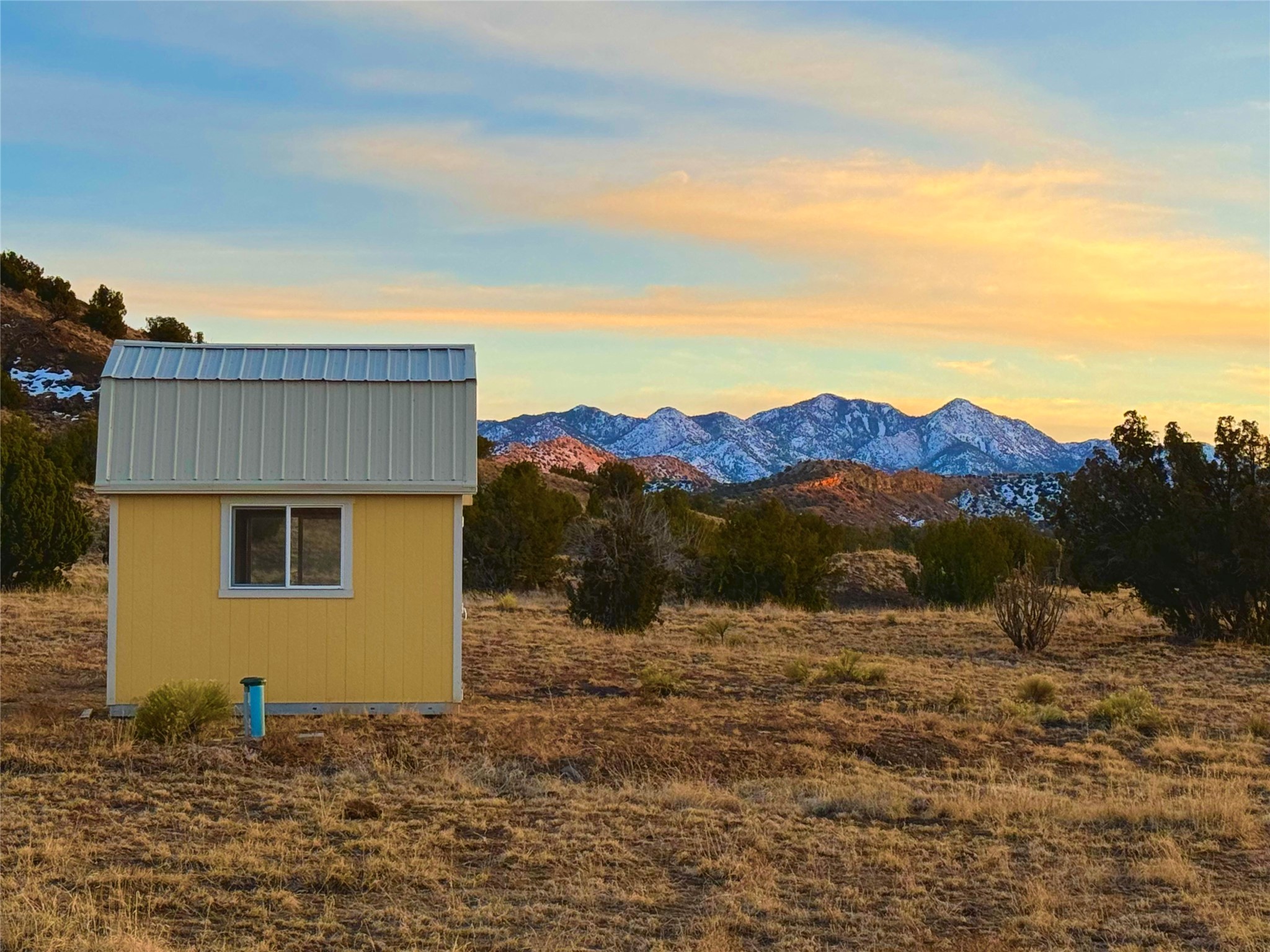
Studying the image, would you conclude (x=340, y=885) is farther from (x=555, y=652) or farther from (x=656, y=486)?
(x=656, y=486)

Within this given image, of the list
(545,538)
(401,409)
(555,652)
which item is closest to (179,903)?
(401,409)

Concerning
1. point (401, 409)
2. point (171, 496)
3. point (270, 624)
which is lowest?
point (270, 624)

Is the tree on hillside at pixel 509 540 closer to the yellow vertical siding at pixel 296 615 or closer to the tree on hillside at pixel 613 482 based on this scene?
the tree on hillside at pixel 613 482

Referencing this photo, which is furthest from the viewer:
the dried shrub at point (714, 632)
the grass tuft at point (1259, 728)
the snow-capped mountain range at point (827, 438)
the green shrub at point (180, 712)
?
the snow-capped mountain range at point (827, 438)

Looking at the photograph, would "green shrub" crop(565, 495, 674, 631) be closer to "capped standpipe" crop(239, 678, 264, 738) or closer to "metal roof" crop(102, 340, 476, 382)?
"metal roof" crop(102, 340, 476, 382)

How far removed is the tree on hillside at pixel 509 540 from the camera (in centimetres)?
3030

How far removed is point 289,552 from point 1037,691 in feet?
27.9

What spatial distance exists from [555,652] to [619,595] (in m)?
3.22

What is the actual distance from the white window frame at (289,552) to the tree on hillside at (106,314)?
150 ft

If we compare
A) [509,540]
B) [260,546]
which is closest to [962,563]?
[509,540]

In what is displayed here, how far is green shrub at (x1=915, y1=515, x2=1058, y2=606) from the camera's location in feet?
93.2

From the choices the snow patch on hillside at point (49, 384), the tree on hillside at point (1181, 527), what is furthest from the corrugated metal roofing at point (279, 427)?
the snow patch on hillside at point (49, 384)

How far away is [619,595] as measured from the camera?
66.3 ft

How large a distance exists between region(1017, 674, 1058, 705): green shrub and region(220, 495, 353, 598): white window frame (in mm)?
7753
